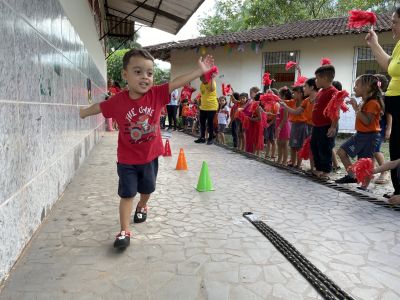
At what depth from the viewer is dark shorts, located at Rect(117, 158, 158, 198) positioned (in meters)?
3.05

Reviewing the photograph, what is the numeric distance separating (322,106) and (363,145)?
86 centimetres

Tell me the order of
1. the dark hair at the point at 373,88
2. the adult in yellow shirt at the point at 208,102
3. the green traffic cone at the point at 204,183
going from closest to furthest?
the green traffic cone at the point at 204,183, the dark hair at the point at 373,88, the adult in yellow shirt at the point at 208,102

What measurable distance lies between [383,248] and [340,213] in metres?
0.93

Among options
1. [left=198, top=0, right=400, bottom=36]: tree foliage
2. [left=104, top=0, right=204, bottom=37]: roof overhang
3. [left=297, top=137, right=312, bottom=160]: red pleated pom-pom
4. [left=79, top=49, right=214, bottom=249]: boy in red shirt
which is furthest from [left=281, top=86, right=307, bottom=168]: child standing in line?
[left=198, top=0, right=400, bottom=36]: tree foliage

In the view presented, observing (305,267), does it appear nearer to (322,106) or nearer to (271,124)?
(322,106)

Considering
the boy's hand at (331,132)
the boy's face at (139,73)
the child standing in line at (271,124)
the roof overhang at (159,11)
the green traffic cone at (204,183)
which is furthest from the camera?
the roof overhang at (159,11)

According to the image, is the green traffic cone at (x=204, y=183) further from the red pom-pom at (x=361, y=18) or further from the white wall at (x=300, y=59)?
the white wall at (x=300, y=59)

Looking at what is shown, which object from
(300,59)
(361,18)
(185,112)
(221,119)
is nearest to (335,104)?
(361,18)

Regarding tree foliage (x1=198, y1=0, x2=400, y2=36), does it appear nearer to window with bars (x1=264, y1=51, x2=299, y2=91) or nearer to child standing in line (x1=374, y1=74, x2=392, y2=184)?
window with bars (x1=264, y1=51, x2=299, y2=91)

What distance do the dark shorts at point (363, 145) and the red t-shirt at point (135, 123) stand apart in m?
3.48

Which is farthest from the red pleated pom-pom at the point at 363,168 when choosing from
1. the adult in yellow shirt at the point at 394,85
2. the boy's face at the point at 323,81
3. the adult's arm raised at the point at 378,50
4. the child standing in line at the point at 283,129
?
the child standing in line at the point at 283,129

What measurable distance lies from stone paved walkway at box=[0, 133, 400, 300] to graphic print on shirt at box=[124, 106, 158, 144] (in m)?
0.87

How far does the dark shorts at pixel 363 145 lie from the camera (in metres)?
5.25

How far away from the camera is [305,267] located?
263cm
